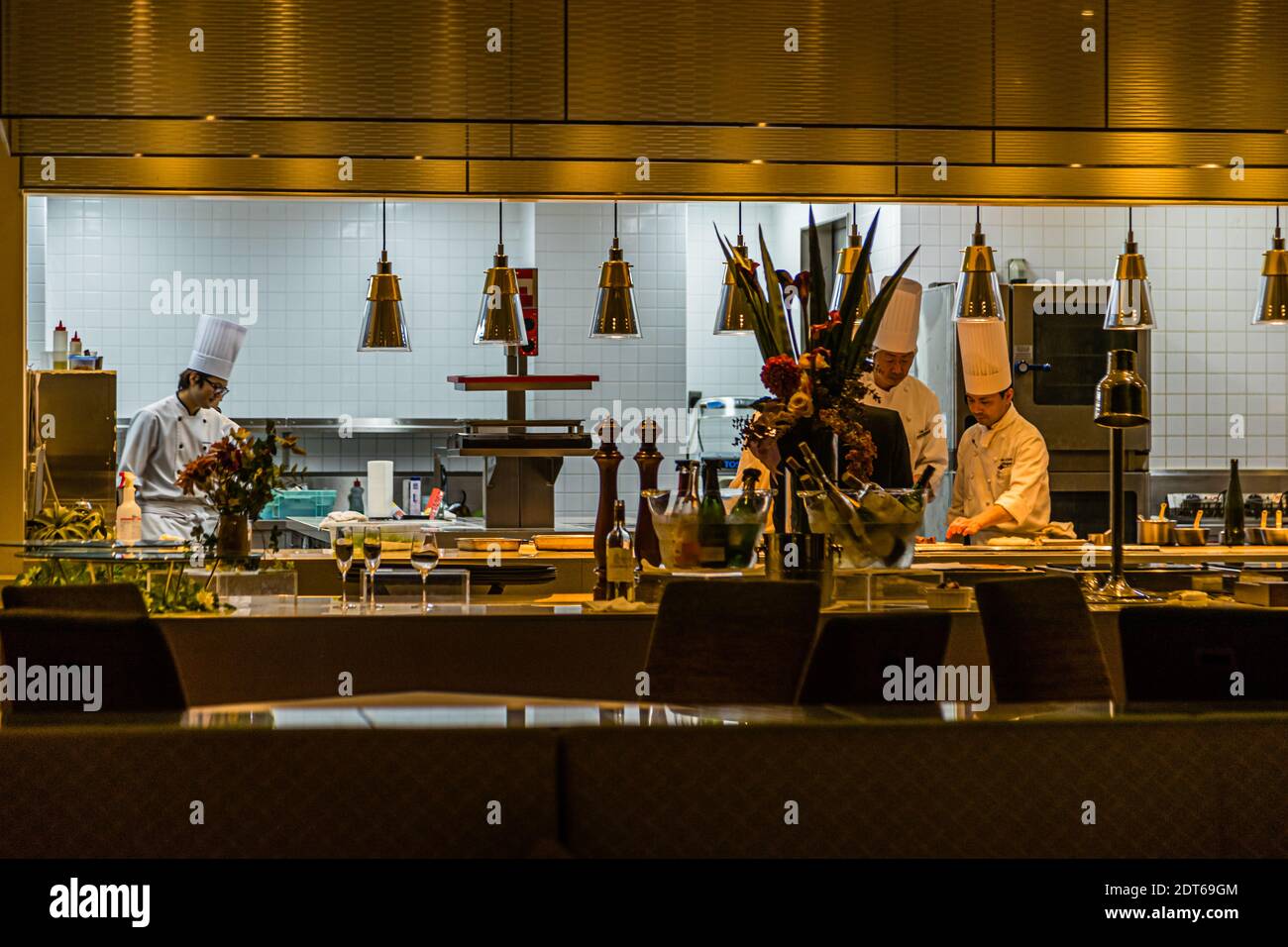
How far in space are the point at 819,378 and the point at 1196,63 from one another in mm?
1699

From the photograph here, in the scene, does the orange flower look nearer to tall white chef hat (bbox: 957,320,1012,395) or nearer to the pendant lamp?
the pendant lamp

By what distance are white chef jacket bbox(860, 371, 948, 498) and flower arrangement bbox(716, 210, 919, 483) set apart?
9.72ft

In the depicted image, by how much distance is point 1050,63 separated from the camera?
3990 mm

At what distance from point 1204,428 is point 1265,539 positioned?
8.27 feet

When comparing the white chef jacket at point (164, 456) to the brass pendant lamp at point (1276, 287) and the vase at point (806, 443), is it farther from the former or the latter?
the brass pendant lamp at point (1276, 287)

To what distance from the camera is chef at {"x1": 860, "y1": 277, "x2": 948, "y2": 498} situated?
598 centimetres

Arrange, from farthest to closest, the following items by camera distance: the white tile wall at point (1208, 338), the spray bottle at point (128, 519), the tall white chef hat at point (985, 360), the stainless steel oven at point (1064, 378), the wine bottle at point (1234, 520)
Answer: the white tile wall at point (1208, 338) < the stainless steel oven at point (1064, 378) < the tall white chef hat at point (985, 360) < the wine bottle at point (1234, 520) < the spray bottle at point (128, 519)

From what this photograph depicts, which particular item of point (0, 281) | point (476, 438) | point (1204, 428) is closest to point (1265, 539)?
point (1204, 428)

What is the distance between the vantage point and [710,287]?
27.0ft

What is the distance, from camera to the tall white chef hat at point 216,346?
20.9 ft

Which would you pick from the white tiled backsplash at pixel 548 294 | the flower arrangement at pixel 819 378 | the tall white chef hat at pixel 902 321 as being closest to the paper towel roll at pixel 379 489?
the white tiled backsplash at pixel 548 294

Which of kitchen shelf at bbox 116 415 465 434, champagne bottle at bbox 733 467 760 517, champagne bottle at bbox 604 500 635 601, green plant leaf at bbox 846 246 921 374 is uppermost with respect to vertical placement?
green plant leaf at bbox 846 246 921 374

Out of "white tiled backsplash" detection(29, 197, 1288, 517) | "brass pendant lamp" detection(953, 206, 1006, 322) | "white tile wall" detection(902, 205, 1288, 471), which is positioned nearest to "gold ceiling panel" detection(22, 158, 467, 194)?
"brass pendant lamp" detection(953, 206, 1006, 322)

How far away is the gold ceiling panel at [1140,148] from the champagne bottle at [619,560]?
1.70 metres
